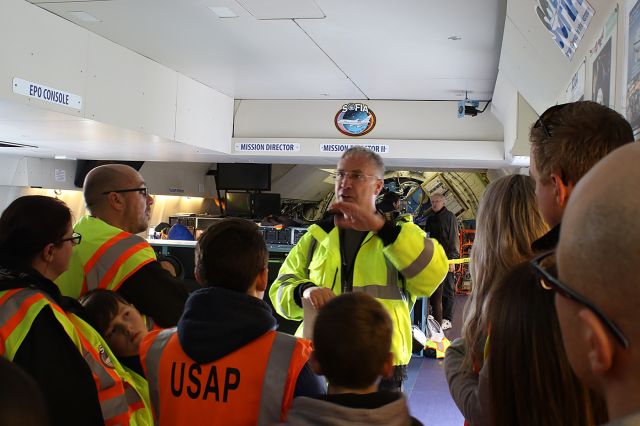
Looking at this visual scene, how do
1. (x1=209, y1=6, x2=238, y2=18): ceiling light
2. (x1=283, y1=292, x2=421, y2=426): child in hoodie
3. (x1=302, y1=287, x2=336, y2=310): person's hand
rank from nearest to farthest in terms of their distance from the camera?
(x1=283, y1=292, x2=421, y2=426): child in hoodie < (x1=302, y1=287, x2=336, y2=310): person's hand < (x1=209, y1=6, x2=238, y2=18): ceiling light

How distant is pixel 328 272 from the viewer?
3.07 meters

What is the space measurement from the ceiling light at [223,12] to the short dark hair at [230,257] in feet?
12.9

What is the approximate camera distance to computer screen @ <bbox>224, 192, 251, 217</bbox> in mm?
14523

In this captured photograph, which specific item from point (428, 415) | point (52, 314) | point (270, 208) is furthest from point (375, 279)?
point (270, 208)

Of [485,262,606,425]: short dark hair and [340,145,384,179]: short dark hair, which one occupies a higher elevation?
[340,145,384,179]: short dark hair

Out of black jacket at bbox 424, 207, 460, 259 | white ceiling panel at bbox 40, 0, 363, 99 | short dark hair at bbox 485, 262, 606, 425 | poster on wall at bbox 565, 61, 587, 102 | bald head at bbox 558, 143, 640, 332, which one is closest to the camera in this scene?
bald head at bbox 558, 143, 640, 332

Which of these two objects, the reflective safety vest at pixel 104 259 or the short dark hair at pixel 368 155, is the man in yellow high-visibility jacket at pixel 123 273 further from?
the short dark hair at pixel 368 155

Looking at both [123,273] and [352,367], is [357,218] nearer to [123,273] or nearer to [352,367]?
[123,273]

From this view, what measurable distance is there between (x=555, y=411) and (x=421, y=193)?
55.7 feet

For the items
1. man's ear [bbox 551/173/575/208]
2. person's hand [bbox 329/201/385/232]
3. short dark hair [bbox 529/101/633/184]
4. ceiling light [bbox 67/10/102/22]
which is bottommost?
person's hand [bbox 329/201/385/232]

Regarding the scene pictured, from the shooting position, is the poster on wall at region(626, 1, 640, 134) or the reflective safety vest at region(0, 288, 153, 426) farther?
the poster on wall at region(626, 1, 640, 134)

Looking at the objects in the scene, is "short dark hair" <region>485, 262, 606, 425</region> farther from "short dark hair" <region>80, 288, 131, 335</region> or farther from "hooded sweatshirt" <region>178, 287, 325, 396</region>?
"short dark hair" <region>80, 288, 131, 335</region>

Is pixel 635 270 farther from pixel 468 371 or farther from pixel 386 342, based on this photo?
pixel 468 371

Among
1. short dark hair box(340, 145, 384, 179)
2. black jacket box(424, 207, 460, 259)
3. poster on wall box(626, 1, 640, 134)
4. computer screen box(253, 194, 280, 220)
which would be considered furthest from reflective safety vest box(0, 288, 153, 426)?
computer screen box(253, 194, 280, 220)
